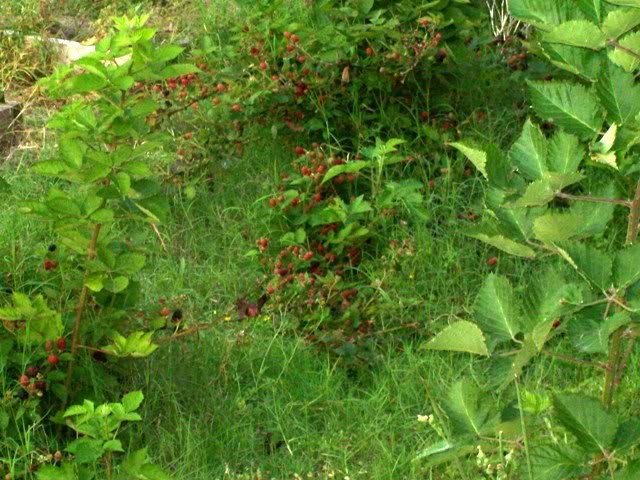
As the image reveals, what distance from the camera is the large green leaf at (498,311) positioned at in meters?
3.06

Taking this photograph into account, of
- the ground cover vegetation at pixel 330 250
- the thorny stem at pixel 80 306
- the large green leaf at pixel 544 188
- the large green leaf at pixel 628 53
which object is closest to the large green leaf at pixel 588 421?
the ground cover vegetation at pixel 330 250

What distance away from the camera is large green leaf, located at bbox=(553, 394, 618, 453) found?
9.59 feet

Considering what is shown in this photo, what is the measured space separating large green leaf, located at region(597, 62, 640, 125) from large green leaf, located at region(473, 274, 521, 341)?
52 cm

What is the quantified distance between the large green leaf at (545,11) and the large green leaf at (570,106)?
0.49 ft

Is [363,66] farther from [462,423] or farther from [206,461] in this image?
[462,423]

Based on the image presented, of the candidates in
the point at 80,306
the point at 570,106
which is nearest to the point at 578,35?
the point at 570,106

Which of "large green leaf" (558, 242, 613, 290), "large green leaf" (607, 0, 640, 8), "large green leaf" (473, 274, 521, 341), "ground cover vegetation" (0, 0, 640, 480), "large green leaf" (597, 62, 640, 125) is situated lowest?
"ground cover vegetation" (0, 0, 640, 480)

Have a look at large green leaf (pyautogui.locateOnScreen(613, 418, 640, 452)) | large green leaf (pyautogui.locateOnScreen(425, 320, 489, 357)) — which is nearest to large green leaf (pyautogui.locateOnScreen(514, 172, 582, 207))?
large green leaf (pyautogui.locateOnScreen(425, 320, 489, 357))

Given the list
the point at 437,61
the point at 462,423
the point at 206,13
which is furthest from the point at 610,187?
the point at 206,13

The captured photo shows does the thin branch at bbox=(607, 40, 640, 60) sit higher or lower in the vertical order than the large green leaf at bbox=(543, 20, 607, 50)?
lower

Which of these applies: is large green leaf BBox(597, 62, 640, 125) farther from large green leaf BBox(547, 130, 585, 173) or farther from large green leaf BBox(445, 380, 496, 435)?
large green leaf BBox(445, 380, 496, 435)

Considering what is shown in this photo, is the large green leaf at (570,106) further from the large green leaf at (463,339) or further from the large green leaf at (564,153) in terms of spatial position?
the large green leaf at (463,339)

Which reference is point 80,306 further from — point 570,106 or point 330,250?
point 570,106

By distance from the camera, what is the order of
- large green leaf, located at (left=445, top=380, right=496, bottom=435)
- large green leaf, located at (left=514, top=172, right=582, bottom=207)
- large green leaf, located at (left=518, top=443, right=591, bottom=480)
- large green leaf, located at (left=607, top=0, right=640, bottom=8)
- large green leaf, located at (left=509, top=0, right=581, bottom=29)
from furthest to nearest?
large green leaf, located at (left=445, top=380, right=496, bottom=435) → large green leaf, located at (left=518, top=443, right=591, bottom=480) → large green leaf, located at (left=509, top=0, right=581, bottom=29) → large green leaf, located at (left=514, top=172, right=582, bottom=207) → large green leaf, located at (left=607, top=0, right=640, bottom=8)
